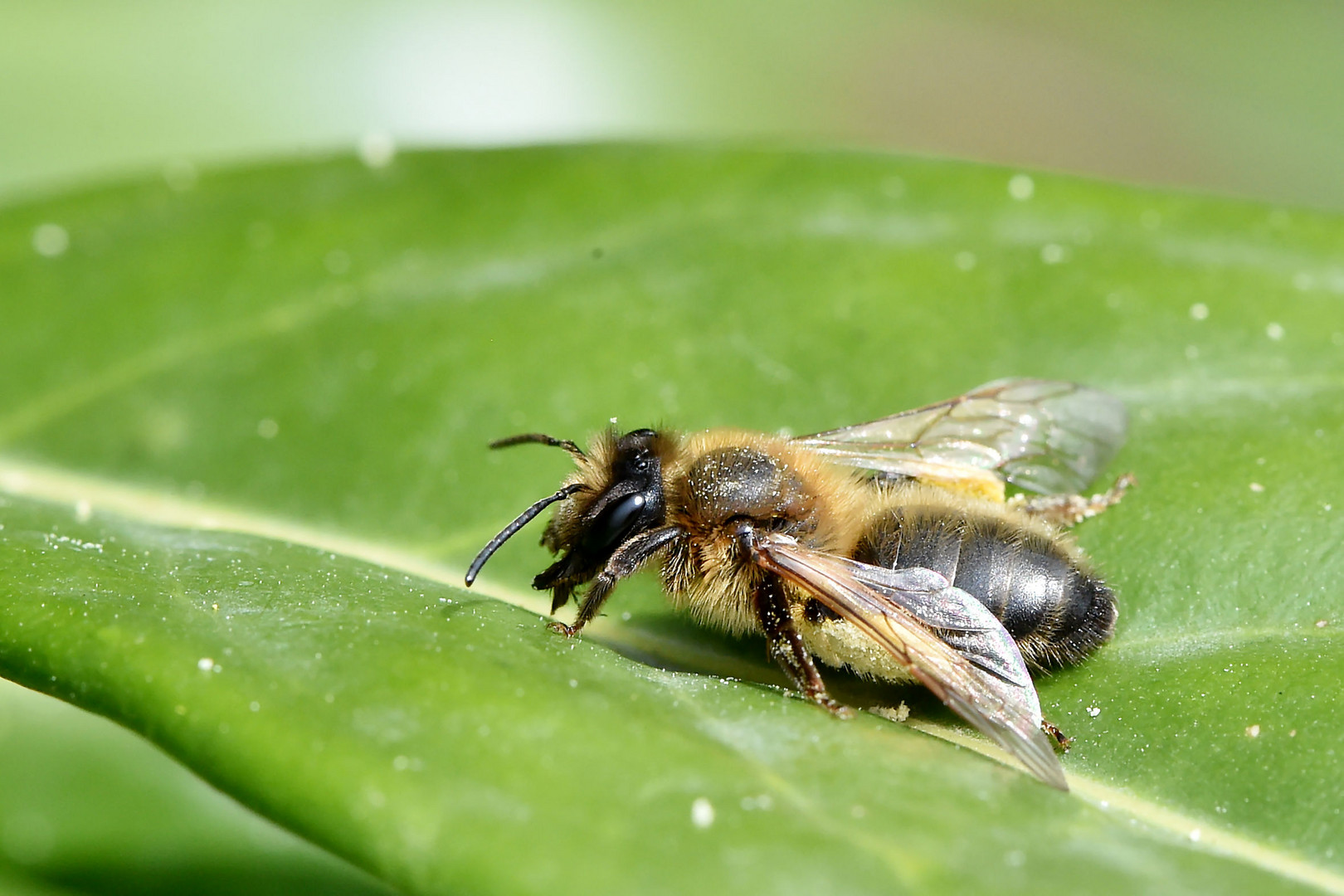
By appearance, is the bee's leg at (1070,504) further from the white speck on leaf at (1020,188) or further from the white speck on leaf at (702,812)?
the white speck on leaf at (702,812)

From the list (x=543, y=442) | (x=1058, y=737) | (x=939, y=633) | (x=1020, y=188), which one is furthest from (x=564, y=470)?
(x=1020, y=188)

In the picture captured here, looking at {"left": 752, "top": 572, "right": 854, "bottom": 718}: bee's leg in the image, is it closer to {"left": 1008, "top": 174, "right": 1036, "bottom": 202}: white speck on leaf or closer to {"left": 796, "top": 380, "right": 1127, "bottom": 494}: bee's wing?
{"left": 796, "top": 380, "right": 1127, "bottom": 494}: bee's wing

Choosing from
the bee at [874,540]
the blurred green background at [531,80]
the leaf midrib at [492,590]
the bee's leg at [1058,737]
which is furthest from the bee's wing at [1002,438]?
the blurred green background at [531,80]

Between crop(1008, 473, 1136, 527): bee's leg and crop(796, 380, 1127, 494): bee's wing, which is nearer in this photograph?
crop(1008, 473, 1136, 527): bee's leg

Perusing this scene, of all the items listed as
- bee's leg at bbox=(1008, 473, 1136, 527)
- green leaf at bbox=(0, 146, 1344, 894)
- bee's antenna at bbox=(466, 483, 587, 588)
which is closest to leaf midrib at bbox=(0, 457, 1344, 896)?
green leaf at bbox=(0, 146, 1344, 894)

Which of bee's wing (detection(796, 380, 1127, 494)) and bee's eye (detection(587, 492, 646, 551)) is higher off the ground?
bee's wing (detection(796, 380, 1127, 494))

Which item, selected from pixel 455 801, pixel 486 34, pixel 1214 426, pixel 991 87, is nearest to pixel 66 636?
pixel 455 801
